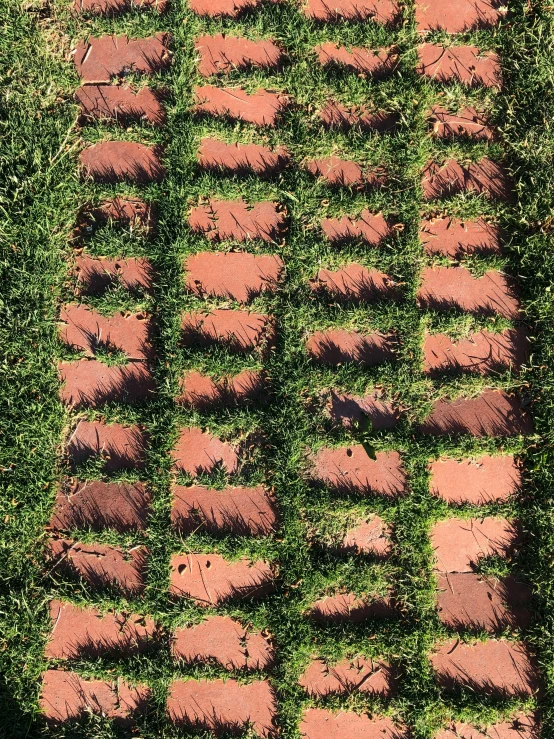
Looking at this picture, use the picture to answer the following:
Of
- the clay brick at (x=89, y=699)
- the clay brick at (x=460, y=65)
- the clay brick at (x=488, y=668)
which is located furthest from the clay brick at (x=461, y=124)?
the clay brick at (x=89, y=699)

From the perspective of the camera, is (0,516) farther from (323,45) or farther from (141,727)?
(323,45)

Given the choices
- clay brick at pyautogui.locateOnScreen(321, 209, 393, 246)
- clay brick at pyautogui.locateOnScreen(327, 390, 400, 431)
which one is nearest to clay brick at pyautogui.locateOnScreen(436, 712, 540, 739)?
clay brick at pyautogui.locateOnScreen(327, 390, 400, 431)

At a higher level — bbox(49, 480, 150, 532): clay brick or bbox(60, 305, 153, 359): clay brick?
bbox(60, 305, 153, 359): clay brick

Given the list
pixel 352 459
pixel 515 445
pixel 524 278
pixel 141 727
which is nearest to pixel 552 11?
pixel 524 278

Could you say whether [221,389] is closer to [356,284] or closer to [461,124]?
[356,284]

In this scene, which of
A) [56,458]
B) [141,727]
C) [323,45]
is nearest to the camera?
[141,727]

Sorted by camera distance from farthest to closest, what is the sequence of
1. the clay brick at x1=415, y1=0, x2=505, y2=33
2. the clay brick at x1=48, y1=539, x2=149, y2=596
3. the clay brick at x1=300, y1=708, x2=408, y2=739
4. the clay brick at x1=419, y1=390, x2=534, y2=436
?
1. the clay brick at x1=415, y1=0, x2=505, y2=33
2. the clay brick at x1=419, y1=390, x2=534, y2=436
3. the clay brick at x1=48, y1=539, x2=149, y2=596
4. the clay brick at x1=300, y1=708, x2=408, y2=739

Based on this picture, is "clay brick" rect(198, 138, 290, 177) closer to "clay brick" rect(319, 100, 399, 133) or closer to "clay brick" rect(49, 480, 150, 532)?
"clay brick" rect(319, 100, 399, 133)
